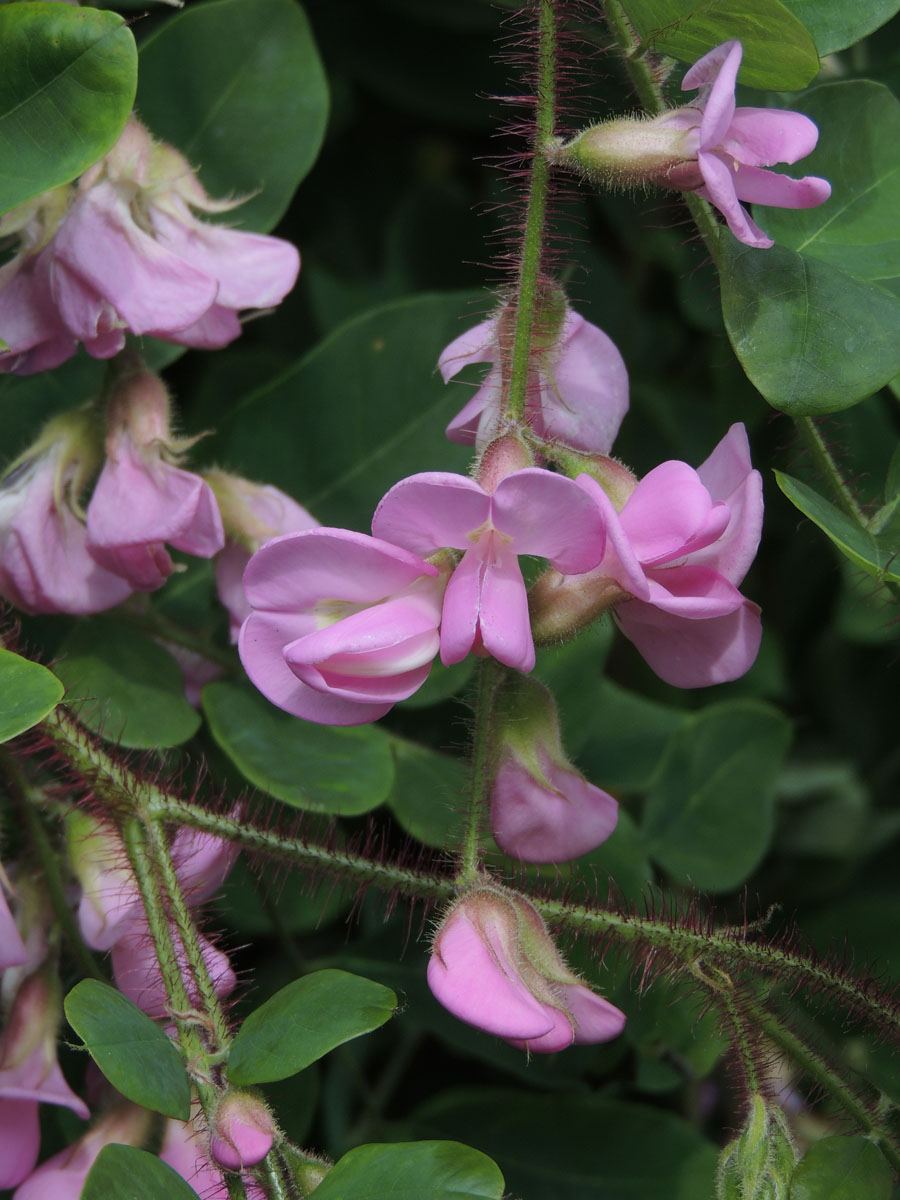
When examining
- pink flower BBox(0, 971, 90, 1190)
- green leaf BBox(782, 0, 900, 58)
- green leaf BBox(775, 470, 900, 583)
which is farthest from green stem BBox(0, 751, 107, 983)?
green leaf BBox(782, 0, 900, 58)

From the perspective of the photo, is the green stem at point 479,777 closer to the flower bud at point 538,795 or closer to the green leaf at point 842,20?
the flower bud at point 538,795

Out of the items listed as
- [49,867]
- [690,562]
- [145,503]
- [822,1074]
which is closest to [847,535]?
[690,562]

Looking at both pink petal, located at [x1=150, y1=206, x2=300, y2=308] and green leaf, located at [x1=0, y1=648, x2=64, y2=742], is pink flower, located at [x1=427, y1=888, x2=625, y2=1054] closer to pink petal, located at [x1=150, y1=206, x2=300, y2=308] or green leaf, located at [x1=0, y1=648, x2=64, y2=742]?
green leaf, located at [x1=0, y1=648, x2=64, y2=742]

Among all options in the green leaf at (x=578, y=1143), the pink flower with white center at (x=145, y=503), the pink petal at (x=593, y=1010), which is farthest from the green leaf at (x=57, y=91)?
the green leaf at (x=578, y=1143)

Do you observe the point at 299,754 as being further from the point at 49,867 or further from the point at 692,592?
the point at 692,592

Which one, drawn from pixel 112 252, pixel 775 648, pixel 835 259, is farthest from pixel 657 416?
pixel 112 252

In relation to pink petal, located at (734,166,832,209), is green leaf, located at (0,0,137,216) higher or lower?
higher
